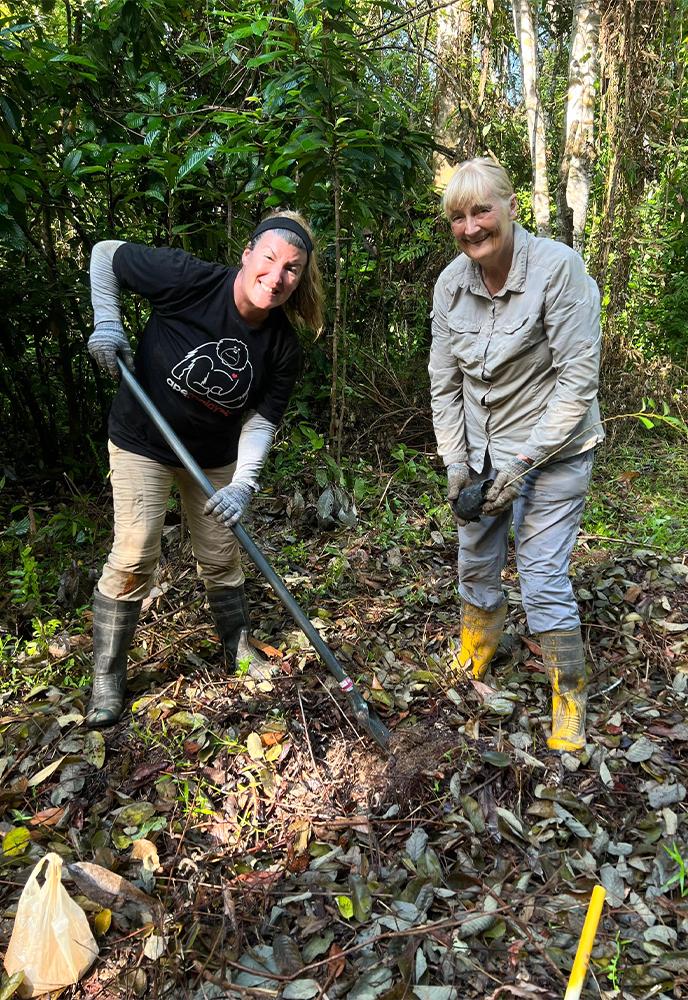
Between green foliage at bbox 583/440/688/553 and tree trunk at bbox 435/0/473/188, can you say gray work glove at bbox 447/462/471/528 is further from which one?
tree trunk at bbox 435/0/473/188

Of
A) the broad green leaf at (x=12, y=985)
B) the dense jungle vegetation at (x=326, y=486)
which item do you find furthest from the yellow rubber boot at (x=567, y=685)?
the broad green leaf at (x=12, y=985)

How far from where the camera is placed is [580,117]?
18.6 ft

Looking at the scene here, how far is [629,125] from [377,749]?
5416 millimetres

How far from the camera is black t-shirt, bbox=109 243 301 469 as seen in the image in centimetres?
241

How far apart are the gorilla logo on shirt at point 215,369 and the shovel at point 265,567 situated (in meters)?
0.16

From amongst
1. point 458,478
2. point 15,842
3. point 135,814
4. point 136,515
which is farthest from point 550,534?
point 15,842

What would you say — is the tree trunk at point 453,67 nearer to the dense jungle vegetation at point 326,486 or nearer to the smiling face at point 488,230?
the dense jungle vegetation at point 326,486

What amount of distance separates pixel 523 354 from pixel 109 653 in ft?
6.11

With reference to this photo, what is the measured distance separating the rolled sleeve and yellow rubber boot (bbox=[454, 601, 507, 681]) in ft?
2.16

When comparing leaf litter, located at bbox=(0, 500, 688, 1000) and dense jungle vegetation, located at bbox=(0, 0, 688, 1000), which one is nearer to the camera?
leaf litter, located at bbox=(0, 500, 688, 1000)

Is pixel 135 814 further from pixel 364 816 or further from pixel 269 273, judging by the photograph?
pixel 269 273

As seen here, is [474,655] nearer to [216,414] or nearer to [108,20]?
[216,414]

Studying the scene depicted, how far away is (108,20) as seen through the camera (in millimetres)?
3307

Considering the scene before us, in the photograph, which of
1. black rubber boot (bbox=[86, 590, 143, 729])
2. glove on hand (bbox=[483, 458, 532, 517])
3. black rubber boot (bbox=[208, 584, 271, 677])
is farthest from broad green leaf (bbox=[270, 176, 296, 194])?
black rubber boot (bbox=[86, 590, 143, 729])
